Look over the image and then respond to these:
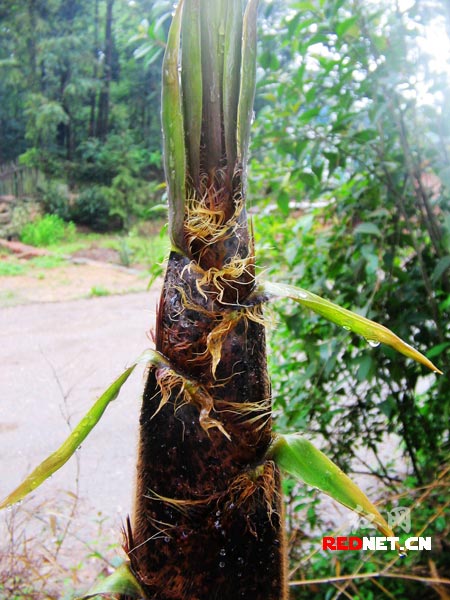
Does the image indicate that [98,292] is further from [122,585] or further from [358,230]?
[122,585]

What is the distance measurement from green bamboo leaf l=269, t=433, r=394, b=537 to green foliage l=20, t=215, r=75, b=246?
4.57 metres

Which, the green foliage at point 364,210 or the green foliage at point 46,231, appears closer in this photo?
the green foliage at point 364,210

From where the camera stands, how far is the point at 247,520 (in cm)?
39

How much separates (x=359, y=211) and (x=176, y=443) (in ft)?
3.37

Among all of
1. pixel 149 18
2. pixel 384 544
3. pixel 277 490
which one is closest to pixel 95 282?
pixel 149 18

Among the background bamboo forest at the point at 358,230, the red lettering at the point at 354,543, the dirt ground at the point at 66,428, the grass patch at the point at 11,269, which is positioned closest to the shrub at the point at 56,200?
the grass patch at the point at 11,269

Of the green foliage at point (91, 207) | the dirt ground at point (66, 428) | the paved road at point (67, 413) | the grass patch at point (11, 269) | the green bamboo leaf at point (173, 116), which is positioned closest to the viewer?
the green bamboo leaf at point (173, 116)

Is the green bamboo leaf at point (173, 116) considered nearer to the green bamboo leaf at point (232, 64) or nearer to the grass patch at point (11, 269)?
the green bamboo leaf at point (232, 64)

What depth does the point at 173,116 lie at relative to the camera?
0.36 metres

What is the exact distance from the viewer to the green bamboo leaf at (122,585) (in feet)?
1.24

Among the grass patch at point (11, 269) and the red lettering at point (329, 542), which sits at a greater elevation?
the grass patch at point (11, 269)

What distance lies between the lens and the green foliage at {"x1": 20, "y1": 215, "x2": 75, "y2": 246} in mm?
4676

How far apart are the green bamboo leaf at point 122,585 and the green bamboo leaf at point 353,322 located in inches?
8.8

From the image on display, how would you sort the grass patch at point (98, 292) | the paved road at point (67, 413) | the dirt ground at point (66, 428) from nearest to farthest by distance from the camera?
1. the dirt ground at point (66, 428)
2. the paved road at point (67, 413)
3. the grass patch at point (98, 292)
